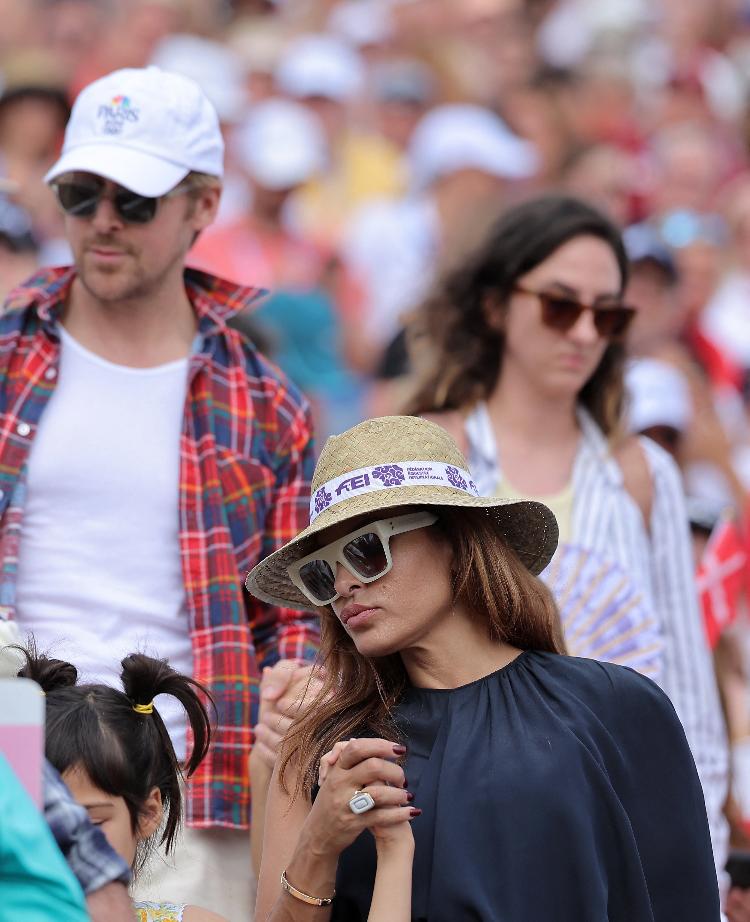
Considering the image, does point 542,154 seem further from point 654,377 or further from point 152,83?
point 152,83

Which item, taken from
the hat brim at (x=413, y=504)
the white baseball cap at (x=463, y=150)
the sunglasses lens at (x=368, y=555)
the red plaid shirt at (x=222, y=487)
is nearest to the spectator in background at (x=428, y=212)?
the white baseball cap at (x=463, y=150)

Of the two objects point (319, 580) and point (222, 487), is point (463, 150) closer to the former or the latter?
point (222, 487)

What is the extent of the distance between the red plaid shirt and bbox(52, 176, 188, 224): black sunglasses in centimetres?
23

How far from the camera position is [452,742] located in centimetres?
355

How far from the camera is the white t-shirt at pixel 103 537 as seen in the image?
4418 millimetres

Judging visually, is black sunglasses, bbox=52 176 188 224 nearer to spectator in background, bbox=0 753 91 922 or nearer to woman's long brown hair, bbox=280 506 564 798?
woman's long brown hair, bbox=280 506 564 798

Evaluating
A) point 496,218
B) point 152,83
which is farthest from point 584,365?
point 152,83

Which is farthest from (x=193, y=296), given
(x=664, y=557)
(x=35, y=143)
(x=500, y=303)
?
(x=35, y=143)

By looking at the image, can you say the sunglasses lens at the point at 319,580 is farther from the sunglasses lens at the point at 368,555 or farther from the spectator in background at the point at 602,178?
the spectator in background at the point at 602,178

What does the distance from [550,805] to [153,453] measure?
157 centimetres

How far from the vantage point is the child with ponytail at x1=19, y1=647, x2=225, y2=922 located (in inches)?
136

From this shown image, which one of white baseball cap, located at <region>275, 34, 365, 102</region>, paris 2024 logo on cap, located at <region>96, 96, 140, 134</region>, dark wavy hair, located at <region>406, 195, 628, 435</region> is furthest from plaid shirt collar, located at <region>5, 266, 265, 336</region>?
white baseball cap, located at <region>275, 34, 365, 102</region>

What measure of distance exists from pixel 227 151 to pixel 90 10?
4.84ft

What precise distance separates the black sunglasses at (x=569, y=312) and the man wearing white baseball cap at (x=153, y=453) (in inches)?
29.8
